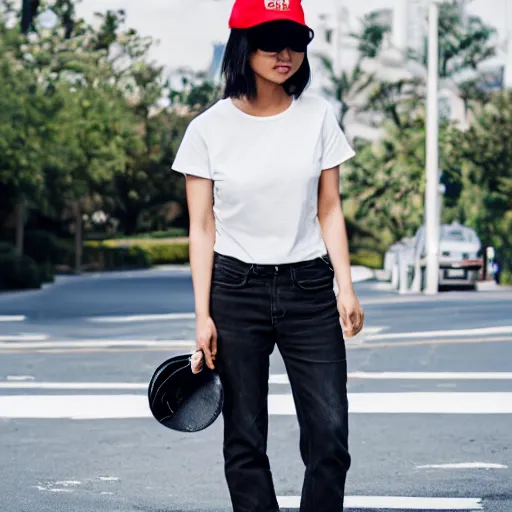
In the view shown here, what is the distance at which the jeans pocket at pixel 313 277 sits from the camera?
4.65 m

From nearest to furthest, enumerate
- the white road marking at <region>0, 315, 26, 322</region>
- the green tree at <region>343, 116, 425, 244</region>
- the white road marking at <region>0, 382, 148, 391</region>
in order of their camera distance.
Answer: the white road marking at <region>0, 382, 148, 391</region>, the white road marking at <region>0, 315, 26, 322</region>, the green tree at <region>343, 116, 425, 244</region>

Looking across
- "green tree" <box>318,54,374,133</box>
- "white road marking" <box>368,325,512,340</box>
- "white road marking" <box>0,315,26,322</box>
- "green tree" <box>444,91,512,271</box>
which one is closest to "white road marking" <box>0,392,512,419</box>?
"white road marking" <box>368,325,512,340</box>

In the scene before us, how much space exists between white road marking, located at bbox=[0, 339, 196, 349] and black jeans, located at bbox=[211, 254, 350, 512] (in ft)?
37.8

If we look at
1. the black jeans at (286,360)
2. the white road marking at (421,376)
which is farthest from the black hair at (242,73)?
the white road marking at (421,376)

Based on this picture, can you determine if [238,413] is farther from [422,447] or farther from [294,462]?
[422,447]

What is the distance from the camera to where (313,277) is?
4676 mm

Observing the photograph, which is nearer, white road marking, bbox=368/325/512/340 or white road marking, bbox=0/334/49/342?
white road marking, bbox=368/325/512/340

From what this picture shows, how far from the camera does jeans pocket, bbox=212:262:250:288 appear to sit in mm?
4645

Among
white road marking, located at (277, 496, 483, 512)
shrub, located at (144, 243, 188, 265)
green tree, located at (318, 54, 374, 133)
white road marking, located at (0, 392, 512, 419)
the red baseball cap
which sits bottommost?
shrub, located at (144, 243, 188, 265)

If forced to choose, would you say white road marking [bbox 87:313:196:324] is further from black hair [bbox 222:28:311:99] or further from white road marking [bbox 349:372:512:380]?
black hair [bbox 222:28:311:99]

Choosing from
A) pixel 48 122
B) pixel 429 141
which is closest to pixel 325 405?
pixel 429 141

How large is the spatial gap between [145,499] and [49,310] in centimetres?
1832

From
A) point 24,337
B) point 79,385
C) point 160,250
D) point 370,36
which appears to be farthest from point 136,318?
point 160,250

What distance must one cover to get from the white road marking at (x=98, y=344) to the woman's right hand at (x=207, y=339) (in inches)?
455
